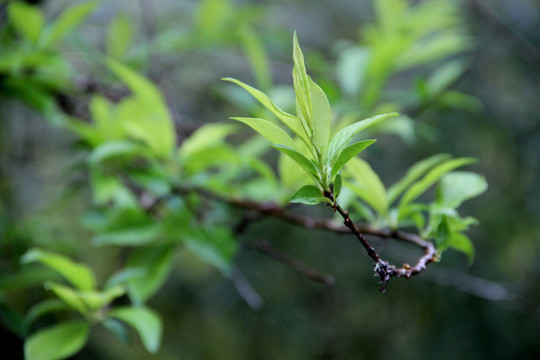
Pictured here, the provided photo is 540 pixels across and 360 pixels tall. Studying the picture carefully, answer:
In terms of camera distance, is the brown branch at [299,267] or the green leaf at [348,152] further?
the brown branch at [299,267]

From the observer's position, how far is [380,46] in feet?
1.94

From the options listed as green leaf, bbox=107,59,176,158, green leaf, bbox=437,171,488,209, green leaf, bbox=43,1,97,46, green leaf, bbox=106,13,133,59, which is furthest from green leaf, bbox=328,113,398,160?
green leaf, bbox=106,13,133,59

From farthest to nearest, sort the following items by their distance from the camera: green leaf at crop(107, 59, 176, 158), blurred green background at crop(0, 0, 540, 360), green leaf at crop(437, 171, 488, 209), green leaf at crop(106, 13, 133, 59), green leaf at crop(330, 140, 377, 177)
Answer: blurred green background at crop(0, 0, 540, 360)
green leaf at crop(106, 13, 133, 59)
green leaf at crop(107, 59, 176, 158)
green leaf at crop(437, 171, 488, 209)
green leaf at crop(330, 140, 377, 177)

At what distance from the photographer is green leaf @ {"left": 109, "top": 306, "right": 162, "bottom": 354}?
39 cm

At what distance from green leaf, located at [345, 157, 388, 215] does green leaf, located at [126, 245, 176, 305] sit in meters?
0.23

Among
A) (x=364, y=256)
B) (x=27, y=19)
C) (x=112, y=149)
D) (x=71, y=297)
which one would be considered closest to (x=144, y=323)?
(x=71, y=297)

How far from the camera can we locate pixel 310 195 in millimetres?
258

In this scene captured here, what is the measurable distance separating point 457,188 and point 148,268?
1.06ft

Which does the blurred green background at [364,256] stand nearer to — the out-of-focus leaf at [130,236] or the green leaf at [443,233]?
the out-of-focus leaf at [130,236]

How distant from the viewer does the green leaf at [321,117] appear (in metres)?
0.26

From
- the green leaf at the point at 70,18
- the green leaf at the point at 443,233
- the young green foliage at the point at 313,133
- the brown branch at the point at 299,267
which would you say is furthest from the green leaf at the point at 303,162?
the green leaf at the point at 70,18

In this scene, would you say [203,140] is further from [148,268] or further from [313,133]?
[313,133]

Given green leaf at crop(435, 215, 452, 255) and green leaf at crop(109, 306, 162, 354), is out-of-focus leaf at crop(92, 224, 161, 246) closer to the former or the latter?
green leaf at crop(109, 306, 162, 354)

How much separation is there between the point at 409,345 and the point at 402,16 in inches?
34.8
